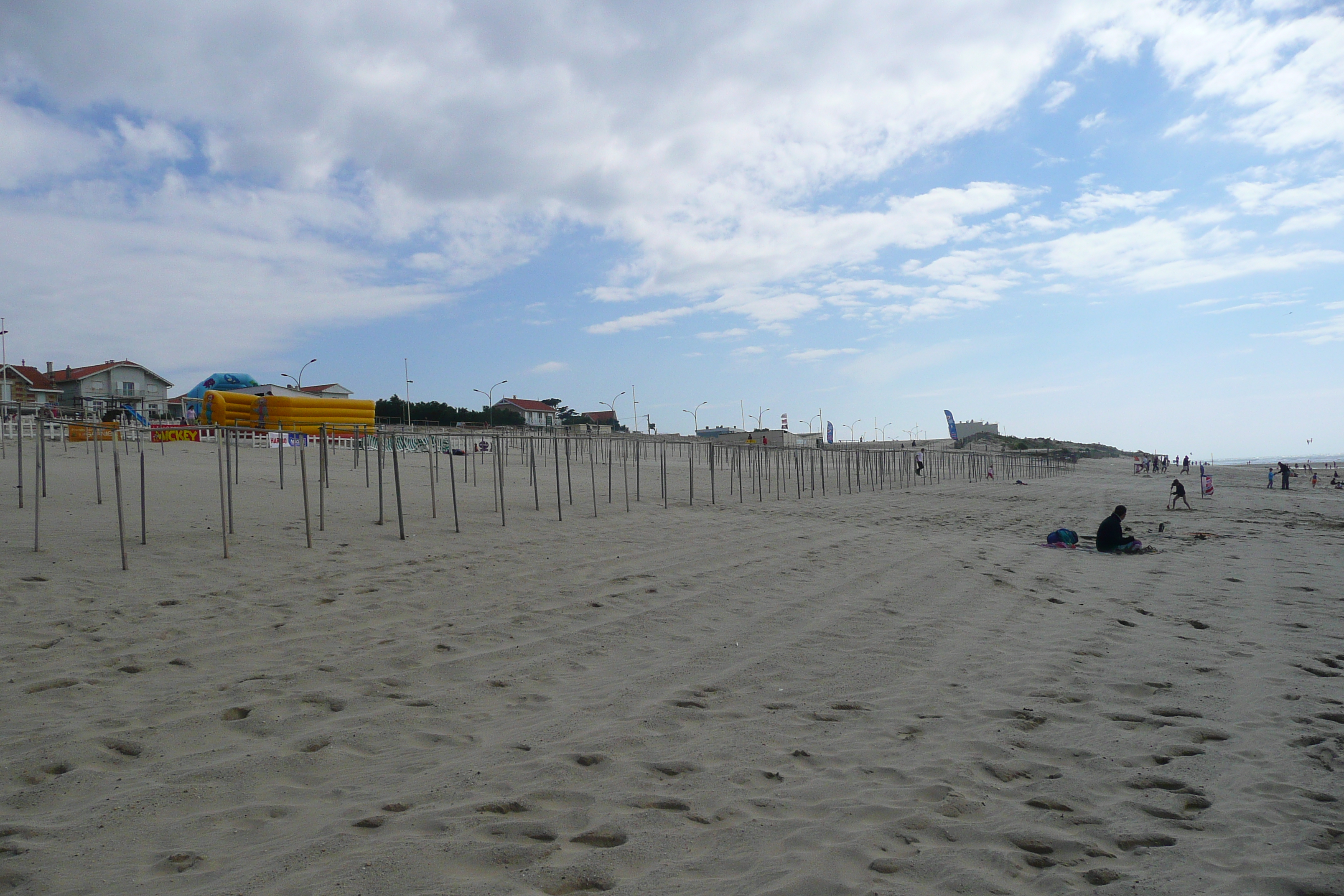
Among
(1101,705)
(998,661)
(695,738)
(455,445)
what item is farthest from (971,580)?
(455,445)

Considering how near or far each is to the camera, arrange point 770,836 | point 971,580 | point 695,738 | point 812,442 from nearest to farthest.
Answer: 1. point 770,836
2. point 695,738
3. point 971,580
4. point 812,442

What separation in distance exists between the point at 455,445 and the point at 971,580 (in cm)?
2693

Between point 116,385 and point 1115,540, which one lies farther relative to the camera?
point 116,385

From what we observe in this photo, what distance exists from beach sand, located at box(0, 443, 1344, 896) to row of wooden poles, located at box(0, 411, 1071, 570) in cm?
91

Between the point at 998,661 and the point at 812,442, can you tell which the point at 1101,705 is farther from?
the point at 812,442

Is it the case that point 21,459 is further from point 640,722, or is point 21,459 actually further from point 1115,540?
point 1115,540

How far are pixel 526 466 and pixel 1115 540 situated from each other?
1545 centimetres

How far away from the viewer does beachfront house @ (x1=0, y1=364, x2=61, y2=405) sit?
3791cm

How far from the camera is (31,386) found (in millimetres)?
39938

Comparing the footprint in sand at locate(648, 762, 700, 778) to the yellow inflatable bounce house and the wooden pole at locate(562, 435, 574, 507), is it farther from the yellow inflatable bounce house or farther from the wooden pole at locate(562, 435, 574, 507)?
the yellow inflatable bounce house

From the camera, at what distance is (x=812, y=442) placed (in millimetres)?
69812

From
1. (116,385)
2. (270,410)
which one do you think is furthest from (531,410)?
(270,410)

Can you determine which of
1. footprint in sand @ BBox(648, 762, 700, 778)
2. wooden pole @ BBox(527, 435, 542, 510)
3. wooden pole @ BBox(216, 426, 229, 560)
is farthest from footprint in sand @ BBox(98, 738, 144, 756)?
wooden pole @ BBox(527, 435, 542, 510)

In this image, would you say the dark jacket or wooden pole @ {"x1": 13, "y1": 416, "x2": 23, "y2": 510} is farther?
the dark jacket
